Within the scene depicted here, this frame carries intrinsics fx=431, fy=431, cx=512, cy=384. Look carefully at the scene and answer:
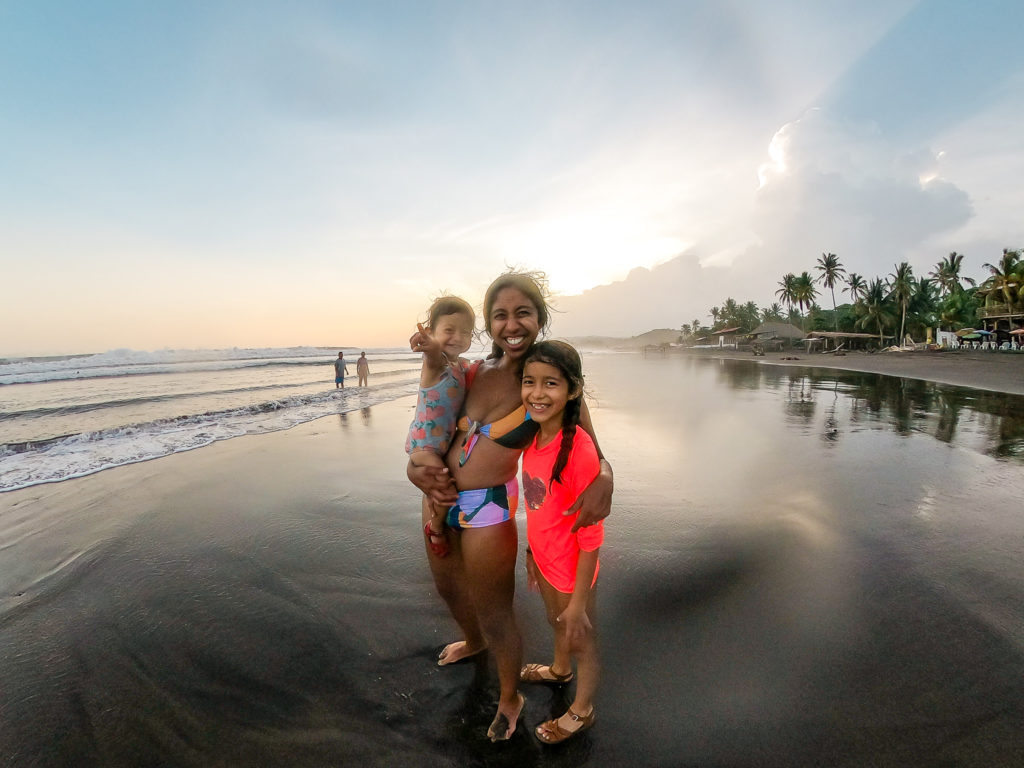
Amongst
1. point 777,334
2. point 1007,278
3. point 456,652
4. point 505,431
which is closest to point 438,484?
point 505,431

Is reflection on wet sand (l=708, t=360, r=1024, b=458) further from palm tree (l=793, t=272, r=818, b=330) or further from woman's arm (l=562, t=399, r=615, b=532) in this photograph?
palm tree (l=793, t=272, r=818, b=330)

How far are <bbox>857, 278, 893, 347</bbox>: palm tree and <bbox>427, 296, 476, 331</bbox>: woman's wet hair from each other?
224 feet

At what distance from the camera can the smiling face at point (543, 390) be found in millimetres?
1952

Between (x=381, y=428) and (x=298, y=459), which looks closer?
(x=298, y=459)

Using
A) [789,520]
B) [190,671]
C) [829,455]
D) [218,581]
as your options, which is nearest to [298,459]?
[218,581]

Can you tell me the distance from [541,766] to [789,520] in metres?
3.68

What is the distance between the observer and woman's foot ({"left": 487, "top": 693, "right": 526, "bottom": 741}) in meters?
2.04

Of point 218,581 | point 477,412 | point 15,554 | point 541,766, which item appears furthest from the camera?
point 15,554

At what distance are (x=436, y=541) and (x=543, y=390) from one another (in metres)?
0.97

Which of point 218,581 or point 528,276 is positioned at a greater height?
point 528,276

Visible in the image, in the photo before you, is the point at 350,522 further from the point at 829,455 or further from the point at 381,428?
the point at 829,455

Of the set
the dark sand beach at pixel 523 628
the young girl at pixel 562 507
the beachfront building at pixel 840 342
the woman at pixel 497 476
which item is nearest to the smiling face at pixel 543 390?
the young girl at pixel 562 507

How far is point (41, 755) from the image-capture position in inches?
78.3

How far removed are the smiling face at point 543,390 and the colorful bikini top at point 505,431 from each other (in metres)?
0.07
